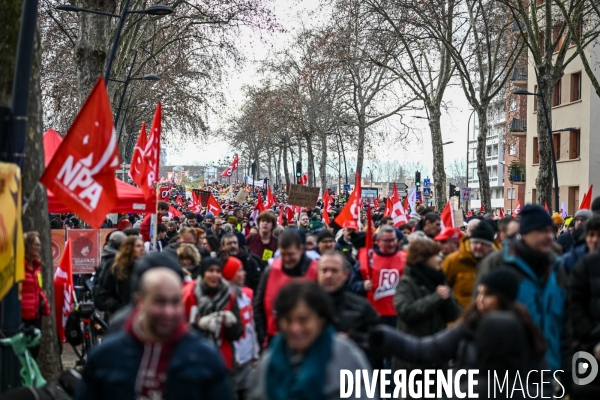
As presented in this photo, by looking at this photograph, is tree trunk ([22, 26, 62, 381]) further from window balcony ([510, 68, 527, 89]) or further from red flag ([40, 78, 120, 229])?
window balcony ([510, 68, 527, 89])

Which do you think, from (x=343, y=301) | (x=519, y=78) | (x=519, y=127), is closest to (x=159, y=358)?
(x=343, y=301)

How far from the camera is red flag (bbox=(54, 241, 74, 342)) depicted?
37.4 ft

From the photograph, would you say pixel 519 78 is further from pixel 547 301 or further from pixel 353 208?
pixel 547 301

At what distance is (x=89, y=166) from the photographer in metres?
8.36

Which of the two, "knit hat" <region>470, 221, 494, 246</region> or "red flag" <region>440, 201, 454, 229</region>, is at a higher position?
"red flag" <region>440, 201, 454, 229</region>

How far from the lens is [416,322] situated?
7820 mm

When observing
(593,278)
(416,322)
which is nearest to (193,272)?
(416,322)

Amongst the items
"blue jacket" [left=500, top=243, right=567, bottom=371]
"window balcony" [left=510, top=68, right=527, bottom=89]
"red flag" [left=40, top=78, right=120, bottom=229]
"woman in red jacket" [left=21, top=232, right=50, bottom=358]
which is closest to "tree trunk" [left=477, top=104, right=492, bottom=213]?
"window balcony" [left=510, top=68, right=527, bottom=89]

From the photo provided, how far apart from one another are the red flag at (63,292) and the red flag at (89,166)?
10.4 feet

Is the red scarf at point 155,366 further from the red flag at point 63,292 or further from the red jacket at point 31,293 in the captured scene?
the red flag at point 63,292

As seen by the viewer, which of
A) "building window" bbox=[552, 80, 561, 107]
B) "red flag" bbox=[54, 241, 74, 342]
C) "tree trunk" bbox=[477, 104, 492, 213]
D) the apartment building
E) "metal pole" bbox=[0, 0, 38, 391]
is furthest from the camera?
"building window" bbox=[552, 80, 561, 107]

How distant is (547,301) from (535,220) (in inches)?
19.9

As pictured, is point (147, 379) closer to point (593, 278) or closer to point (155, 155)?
point (593, 278)

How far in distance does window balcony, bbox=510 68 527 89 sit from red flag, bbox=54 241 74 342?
52.3m
